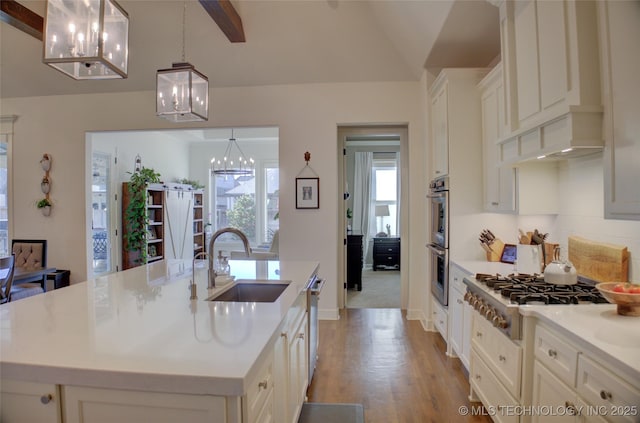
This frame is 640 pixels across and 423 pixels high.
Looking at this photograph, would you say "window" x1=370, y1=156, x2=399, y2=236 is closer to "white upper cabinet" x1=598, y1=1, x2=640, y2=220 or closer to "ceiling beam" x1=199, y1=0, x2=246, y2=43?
"ceiling beam" x1=199, y1=0, x2=246, y2=43

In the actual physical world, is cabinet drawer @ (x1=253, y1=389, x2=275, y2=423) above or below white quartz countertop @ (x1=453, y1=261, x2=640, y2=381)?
below

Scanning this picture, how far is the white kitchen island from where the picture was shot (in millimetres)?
1004

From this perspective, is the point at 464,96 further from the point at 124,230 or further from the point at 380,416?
the point at 124,230

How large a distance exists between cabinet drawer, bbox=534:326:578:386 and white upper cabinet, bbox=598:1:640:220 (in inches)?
23.8

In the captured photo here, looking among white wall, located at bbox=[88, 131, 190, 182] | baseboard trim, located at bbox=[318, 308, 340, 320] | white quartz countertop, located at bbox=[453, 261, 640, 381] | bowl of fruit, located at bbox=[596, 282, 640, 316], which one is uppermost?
white wall, located at bbox=[88, 131, 190, 182]

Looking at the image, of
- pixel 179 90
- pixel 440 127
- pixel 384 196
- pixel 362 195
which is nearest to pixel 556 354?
pixel 440 127

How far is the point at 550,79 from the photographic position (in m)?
1.91

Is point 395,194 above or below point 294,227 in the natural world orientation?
above

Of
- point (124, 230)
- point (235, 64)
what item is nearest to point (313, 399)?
point (235, 64)

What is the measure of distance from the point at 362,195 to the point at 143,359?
23.2 ft

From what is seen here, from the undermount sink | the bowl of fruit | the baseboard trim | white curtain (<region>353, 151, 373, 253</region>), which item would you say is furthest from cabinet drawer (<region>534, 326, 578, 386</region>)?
white curtain (<region>353, 151, 373, 253</region>)

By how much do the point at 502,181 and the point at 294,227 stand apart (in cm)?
251

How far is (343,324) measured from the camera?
4152mm

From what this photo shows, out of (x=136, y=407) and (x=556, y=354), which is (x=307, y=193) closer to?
(x=556, y=354)
